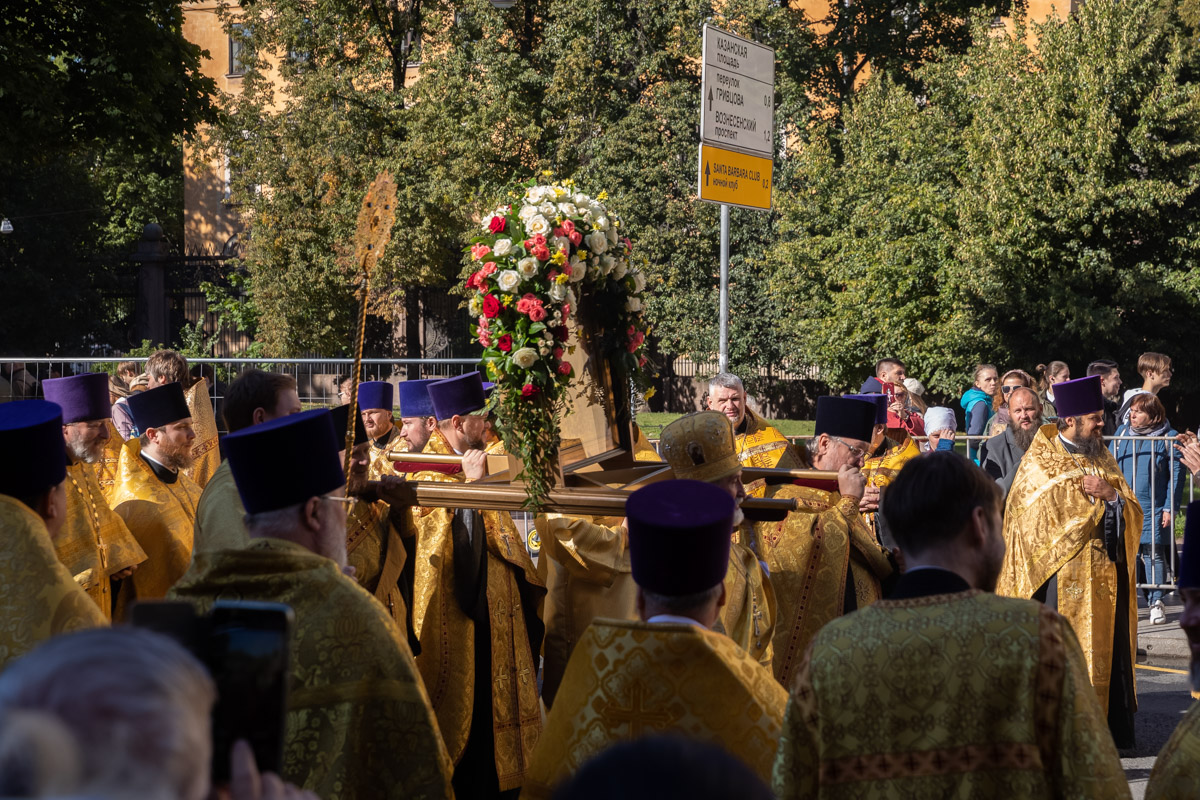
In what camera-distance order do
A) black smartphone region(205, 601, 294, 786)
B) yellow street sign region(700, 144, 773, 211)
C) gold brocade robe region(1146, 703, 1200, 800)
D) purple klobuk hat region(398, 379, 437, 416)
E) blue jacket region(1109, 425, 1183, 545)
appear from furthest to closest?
blue jacket region(1109, 425, 1183, 545) → yellow street sign region(700, 144, 773, 211) → purple klobuk hat region(398, 379, 437, 416) → gold brocade robe region(1146, 703, 1200, 800) → black smartphone region(205, 601, 294, 786)

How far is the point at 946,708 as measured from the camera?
2428mm

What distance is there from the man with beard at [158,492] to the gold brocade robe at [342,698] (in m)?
2.53

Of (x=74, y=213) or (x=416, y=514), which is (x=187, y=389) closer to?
(x=416, y=514)

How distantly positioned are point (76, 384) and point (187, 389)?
75.1 inches

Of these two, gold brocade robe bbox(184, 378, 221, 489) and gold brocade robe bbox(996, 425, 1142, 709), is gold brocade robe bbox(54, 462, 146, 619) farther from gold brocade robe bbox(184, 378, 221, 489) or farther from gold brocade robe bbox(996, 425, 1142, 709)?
gold brocade robe bbox(996, 425, 1142, 709)

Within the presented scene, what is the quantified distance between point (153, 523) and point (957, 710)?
12.5 ft

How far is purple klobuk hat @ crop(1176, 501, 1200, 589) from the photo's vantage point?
2592 millimetres

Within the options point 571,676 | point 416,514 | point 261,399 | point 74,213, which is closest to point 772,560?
point 416,514

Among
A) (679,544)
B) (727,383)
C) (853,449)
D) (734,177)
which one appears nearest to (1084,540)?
(853,449)

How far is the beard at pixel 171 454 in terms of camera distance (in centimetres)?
551

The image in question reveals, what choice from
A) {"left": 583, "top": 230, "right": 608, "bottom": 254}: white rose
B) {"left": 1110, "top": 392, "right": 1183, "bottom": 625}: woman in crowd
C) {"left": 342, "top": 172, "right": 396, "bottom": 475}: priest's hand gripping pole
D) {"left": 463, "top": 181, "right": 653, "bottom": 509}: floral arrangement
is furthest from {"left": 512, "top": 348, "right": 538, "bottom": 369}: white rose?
{"left": 1110, "top": 392, "right": 1183, "bottom": 625}: woman in crowd

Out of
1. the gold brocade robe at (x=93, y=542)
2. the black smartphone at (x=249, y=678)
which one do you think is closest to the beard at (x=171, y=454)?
the gold brocade robe at (x=93, y=542)

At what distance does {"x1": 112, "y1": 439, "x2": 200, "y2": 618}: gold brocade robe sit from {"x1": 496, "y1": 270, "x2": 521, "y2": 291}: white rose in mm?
1680

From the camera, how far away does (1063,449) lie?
22.8 ft
